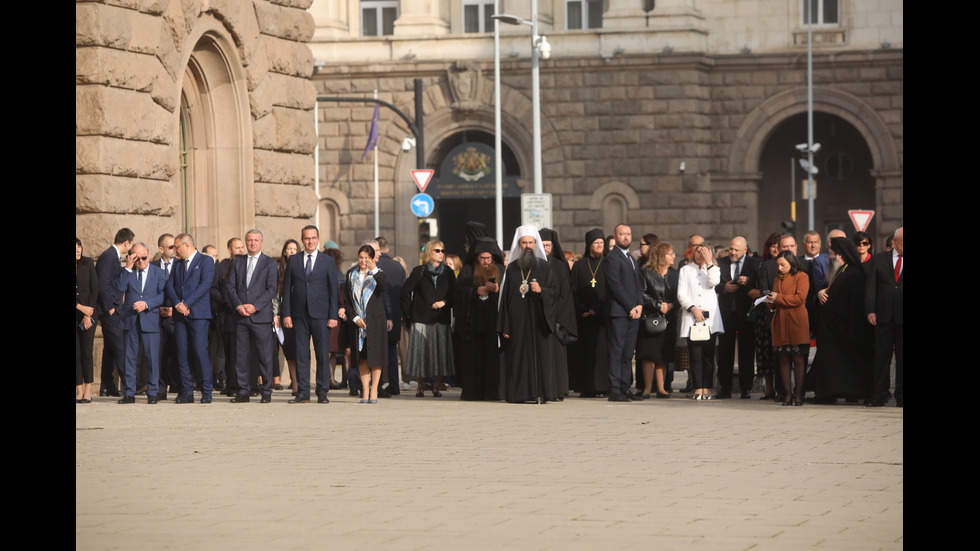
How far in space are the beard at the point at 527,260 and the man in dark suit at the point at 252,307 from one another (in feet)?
8.80

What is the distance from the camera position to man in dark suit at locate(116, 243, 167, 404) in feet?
56.3

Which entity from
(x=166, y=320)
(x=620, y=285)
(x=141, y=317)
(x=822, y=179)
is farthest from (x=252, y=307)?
(x=822, y=179)

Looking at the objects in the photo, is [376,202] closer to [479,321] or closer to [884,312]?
[479,321]

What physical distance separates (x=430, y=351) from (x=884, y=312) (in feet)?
17.5

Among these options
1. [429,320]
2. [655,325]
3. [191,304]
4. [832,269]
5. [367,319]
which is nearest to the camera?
[191,304]

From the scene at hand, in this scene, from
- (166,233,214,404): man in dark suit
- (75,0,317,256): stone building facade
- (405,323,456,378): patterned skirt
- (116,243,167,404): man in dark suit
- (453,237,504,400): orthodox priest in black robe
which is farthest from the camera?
(405,323,456,378): patterned skirt

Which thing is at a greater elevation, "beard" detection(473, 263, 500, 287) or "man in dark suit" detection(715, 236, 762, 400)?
"beard" detection(473, 263, 500, 287)

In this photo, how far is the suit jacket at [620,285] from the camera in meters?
18.0

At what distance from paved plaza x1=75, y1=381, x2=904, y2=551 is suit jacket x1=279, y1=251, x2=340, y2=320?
172 centimetres

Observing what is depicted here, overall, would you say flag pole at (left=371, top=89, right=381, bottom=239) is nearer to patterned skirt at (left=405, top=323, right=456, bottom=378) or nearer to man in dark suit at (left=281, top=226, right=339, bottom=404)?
patterned skirt at (left=405, top=323, right=456, bottom=378)

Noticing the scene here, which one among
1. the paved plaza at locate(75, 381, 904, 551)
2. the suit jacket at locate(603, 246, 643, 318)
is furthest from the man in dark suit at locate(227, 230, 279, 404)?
the suit jacket at locate(603, 246, 643, 318)

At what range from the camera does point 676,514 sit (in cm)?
891

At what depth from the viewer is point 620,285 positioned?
1797cm

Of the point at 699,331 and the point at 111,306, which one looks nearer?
the point at 111,306
